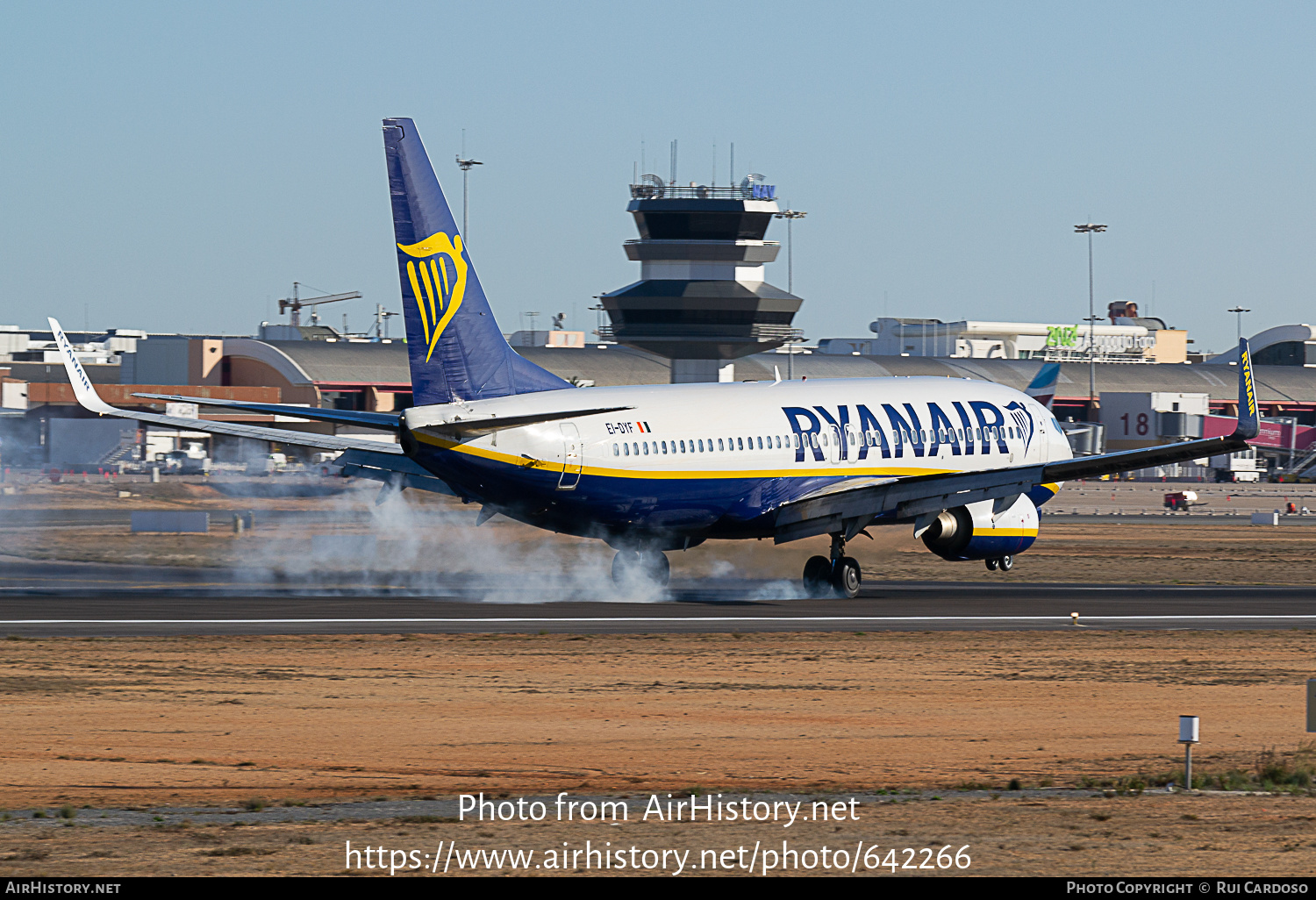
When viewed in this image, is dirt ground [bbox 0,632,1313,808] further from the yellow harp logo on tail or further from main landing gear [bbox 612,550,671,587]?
main landing gear [bbox 612,550,671,587]

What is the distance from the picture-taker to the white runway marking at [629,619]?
33.9 meters

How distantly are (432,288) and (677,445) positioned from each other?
7582 mm

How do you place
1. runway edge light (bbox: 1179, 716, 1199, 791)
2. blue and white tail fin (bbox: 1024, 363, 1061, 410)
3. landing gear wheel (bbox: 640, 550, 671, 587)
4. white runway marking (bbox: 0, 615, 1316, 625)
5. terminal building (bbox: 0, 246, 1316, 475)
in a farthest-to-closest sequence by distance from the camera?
1. terminal building (bbox: 0, 246, 1316, 475)
2. blue and white tail fin (bbox: 1024, 363, 1061, 410)
3. landing gear wheel (bbox: 640, 550, 671, 587)
4. white runway marking (bbox: 0, 615, 1316, 625)
5. runway edge light (bbox: 1179, 716, 1199, 791)

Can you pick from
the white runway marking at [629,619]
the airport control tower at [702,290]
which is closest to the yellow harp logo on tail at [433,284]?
the white runway marking at [629,619]

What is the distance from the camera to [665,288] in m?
110

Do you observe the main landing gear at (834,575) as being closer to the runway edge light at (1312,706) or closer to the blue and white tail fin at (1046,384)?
the blue and white tail fin at (1046,384)

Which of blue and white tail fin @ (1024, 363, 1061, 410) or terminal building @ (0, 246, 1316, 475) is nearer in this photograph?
blue and white tail fin @ (1024, 363, 1061, 410)

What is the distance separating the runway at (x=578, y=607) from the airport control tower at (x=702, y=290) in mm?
63551

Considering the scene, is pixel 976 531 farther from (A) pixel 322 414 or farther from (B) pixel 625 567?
(A) pixel 322 414

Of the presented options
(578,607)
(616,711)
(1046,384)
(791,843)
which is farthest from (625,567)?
(791,843)

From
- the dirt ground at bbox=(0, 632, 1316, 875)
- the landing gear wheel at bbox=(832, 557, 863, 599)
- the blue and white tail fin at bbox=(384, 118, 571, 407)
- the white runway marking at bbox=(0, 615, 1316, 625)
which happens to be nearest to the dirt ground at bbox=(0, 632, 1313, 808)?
the dirt ground at bbox=(0, 632, 1316, 875)

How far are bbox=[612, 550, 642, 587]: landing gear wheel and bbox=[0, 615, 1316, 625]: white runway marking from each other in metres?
5.54

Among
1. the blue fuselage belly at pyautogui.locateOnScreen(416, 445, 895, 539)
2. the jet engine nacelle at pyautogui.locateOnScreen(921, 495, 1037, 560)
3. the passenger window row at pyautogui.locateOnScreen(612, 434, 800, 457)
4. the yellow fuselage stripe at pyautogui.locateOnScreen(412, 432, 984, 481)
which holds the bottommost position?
the jet engine nacelle at pyautogui.locateOnScreen(921, 495, 1037, 560)

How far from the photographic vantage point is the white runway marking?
111 ft
